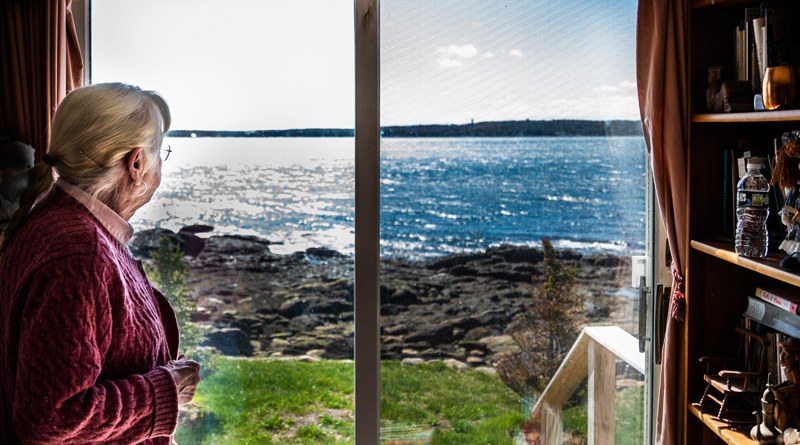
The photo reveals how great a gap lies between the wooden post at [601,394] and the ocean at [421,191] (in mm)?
368

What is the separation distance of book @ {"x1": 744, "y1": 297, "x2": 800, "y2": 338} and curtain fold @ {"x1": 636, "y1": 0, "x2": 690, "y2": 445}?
193 mm

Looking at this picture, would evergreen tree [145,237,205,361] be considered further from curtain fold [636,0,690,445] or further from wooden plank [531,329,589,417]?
curtain fold [636,0,690,445]

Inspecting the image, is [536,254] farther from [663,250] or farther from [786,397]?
[786,397]

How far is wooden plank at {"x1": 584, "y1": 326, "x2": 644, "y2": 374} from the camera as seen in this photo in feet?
6.60

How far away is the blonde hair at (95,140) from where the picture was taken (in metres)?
1.22

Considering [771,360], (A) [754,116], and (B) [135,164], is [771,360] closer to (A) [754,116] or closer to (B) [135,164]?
(A) [754,116]

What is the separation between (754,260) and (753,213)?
0.14m

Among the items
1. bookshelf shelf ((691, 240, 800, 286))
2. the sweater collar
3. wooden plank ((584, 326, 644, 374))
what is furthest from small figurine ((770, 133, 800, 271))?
the sweater collar

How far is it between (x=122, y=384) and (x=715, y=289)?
5.28ft

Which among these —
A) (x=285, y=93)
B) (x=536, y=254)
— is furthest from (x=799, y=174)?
(x=285, y=93)

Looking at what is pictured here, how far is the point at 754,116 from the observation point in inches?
55.1

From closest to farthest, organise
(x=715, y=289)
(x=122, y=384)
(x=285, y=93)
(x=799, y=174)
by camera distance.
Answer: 1. (x=122, y=384)
2. (x=799, y=174)
3. (x=715, y=289)
4. (x=285, y=93)

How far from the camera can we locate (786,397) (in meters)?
1.40

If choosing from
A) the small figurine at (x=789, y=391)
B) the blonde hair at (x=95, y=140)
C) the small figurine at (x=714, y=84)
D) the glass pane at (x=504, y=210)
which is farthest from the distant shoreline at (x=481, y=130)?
the small figurine at (x=789, y=391)
